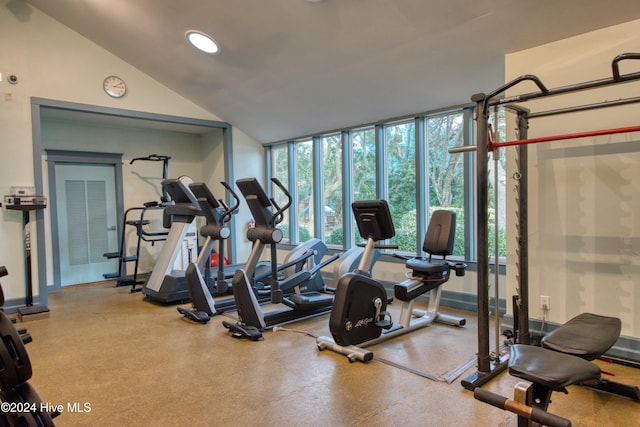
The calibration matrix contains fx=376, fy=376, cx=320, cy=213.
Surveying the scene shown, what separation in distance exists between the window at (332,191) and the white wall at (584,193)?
3.05 m

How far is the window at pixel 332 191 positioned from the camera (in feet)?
20.4

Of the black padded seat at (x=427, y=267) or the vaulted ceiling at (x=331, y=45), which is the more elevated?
the vaulted ceiling at (x=331, y=45)

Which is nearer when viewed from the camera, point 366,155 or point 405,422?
point 405,422

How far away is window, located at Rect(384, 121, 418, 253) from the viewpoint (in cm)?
516

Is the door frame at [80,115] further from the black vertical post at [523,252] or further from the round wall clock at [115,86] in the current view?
the black vertical post at [523,252]

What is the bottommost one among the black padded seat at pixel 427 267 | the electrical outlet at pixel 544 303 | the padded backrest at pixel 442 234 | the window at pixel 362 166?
the electrical outlet at pixel 544 303

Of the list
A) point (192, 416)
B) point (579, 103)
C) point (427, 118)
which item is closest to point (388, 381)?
point (192, 416)

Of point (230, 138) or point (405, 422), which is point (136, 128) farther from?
point (405, 422)

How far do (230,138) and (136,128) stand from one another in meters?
1.79

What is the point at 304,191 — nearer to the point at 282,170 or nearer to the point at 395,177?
the point at 282,170

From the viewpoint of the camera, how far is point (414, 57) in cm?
383

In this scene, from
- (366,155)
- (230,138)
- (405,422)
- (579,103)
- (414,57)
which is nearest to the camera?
(405,422)

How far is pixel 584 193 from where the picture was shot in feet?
10.3

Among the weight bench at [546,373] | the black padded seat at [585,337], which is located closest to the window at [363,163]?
the black padded seat at [585,337]
